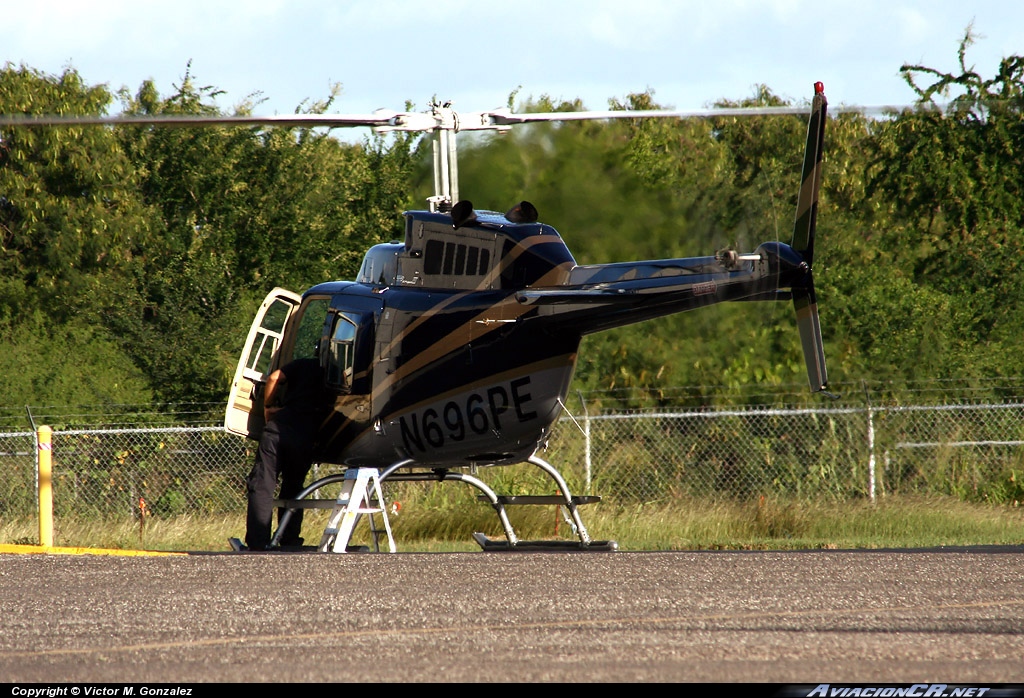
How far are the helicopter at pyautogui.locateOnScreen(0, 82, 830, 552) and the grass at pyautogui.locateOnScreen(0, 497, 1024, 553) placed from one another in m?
2.88

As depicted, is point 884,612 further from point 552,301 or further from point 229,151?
point 229,151

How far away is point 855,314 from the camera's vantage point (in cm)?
2272

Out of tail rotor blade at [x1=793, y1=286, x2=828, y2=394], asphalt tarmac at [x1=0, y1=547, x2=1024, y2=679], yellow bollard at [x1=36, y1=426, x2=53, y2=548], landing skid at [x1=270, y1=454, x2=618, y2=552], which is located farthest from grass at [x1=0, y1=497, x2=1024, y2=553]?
tail rotor blade at [x1=793, y1=286, x2=828, y2=394]

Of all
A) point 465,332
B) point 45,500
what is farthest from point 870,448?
point 45,500

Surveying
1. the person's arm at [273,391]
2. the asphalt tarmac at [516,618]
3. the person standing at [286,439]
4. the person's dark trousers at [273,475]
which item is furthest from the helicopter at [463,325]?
the asphalt tarmac at [516,618]

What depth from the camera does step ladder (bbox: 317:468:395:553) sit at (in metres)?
11.8

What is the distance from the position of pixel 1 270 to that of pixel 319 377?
19959 millimetres

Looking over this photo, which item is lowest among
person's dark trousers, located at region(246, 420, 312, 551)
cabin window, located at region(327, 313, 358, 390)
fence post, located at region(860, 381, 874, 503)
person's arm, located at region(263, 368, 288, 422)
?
fence post, located at region(860, 381, 874, 503)

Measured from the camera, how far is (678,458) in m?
19.5

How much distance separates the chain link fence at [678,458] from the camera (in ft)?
59.3

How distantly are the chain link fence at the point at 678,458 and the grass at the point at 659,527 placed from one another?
0.92 m

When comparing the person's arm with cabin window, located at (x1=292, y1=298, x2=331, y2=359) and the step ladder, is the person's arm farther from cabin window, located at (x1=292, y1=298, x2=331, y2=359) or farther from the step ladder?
the step ladder

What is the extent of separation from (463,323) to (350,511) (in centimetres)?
Answer: 201
